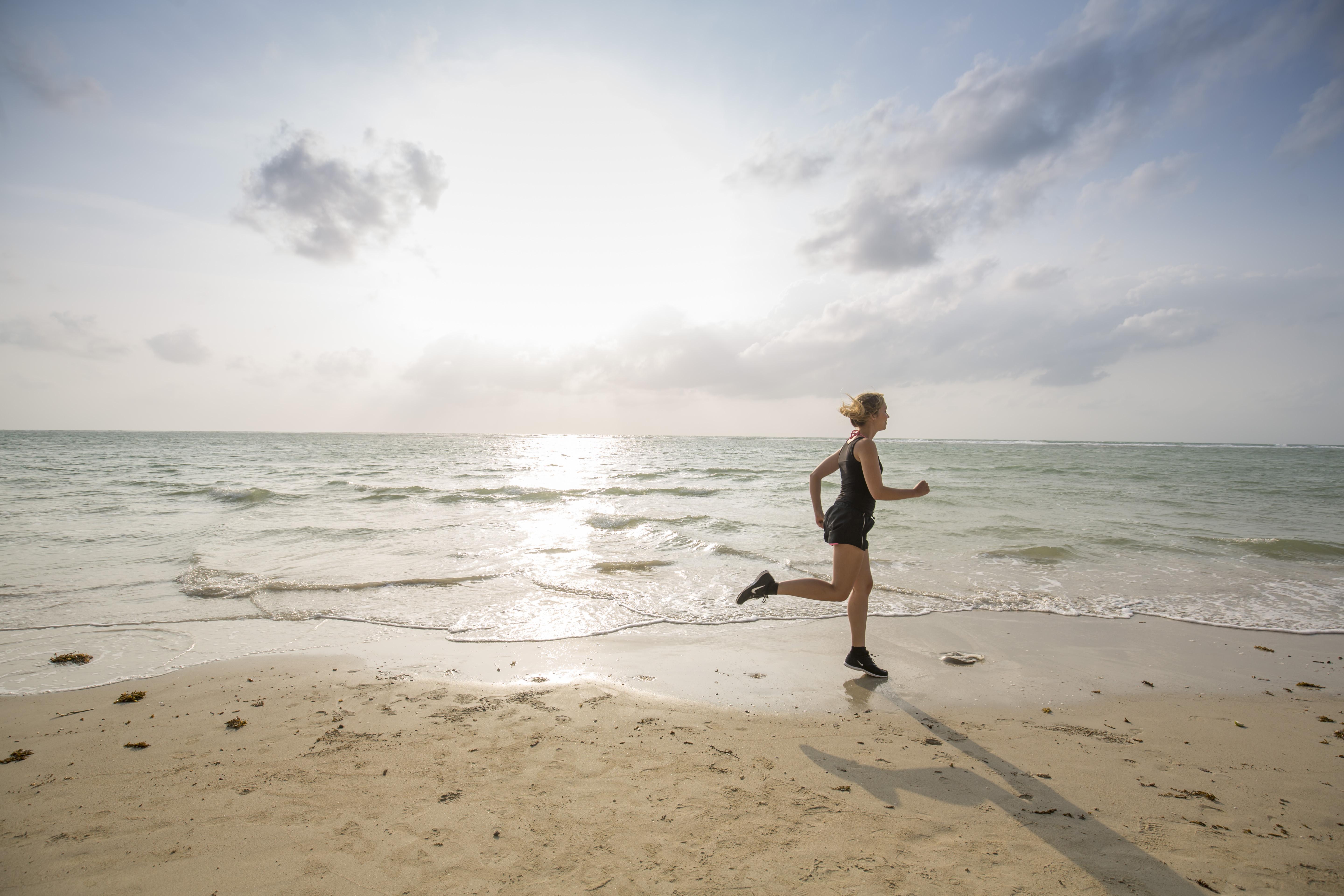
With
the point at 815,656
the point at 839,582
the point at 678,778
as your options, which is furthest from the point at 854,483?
the point at 678,778

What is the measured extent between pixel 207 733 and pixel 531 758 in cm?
225

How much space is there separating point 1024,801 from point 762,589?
2497mm

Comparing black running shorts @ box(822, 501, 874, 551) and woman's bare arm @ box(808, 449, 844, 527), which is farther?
woman's bare arm @ box(808, 449, 844, 527)

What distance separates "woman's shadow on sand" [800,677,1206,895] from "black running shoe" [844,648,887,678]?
2.92 ft

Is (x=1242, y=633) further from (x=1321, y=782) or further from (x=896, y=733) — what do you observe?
(x=896, y=733)

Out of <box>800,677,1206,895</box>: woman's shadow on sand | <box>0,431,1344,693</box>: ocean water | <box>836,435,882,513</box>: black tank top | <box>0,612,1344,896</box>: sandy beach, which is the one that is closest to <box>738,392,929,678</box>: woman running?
<box>836,435,882,513</box>: black tank top

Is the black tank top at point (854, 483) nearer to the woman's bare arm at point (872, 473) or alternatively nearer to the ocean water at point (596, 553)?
the woman's bare arm at point (872, 473)

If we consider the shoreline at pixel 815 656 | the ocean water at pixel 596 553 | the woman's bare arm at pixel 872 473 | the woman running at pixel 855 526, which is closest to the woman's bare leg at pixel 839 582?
the woman running at pixel 855 526

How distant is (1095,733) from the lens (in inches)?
152

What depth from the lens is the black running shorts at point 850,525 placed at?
4863 millimetres

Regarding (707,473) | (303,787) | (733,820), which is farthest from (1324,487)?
→ (303,787)

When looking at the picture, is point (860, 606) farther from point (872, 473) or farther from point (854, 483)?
point (872, 473)

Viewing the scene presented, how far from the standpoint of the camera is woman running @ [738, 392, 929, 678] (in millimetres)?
4770

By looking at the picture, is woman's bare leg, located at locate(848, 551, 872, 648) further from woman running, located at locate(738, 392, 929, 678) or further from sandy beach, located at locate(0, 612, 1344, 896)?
sandy beach, located at locate(0, 612, 1344, 896)
